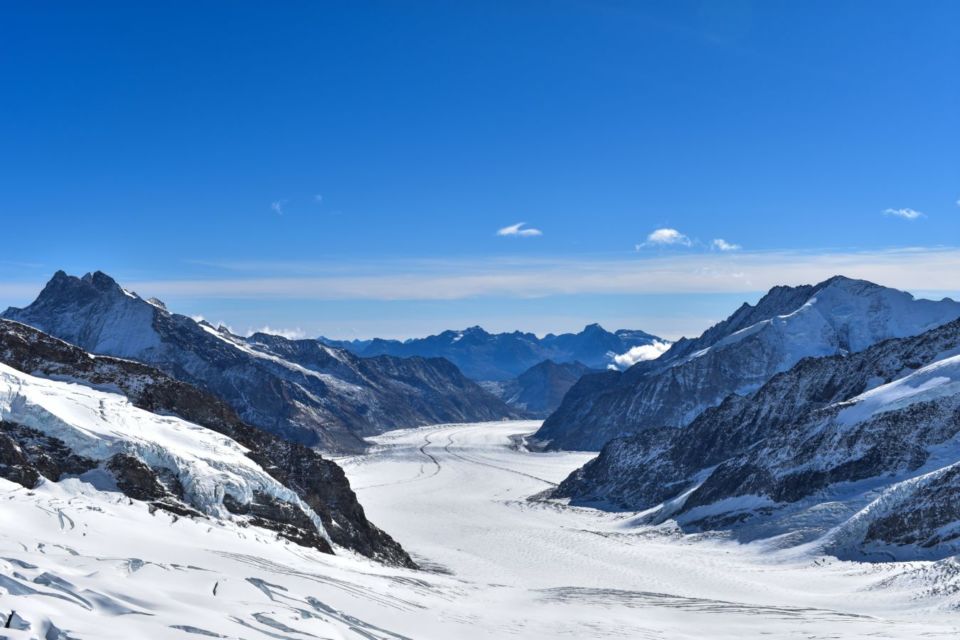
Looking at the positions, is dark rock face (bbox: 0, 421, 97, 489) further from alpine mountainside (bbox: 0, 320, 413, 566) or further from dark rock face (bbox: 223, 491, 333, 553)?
dark rock face (bbox: 223, 491, 333, 553)

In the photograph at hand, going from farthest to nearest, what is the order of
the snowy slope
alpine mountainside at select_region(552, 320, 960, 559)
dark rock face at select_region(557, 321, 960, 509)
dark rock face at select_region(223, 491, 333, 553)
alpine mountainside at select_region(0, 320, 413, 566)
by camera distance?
dark rock face at select_region(557, 321, 960, 509)
alpine mountainside at select_region(552, 320, 960, 559)
dark rock face at select_region(223, 491, 333, 553)
the snowy slope
alpine mountainside at select_region(0, 320, 413, 566)

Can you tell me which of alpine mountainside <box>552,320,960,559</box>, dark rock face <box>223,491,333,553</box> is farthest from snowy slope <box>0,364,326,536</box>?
alpine mountainside <box>552,320,960,559</box>

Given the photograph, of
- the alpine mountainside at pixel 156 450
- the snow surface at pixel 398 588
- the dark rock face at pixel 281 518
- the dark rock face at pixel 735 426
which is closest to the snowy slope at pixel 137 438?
the alpine mountainside at pixel 156 450

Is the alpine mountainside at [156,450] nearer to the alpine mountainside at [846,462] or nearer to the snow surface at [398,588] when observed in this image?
the snow surface at [398,588]

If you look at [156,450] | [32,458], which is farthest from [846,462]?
[32,458]

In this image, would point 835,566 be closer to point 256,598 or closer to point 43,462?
point 256,598

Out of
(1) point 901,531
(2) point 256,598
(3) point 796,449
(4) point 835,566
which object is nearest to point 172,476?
(2) point 256,598
